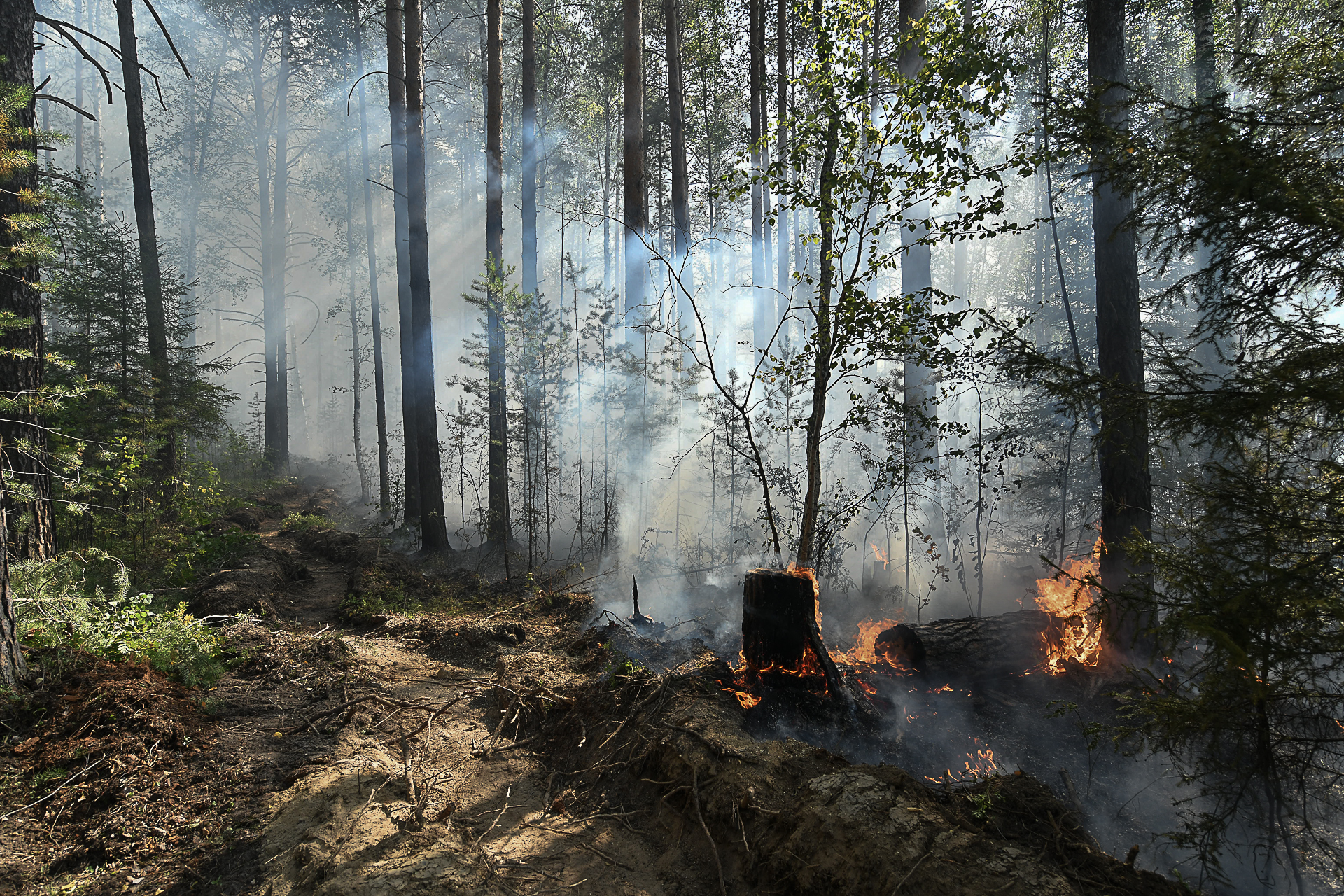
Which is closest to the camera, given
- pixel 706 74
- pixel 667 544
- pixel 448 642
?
pixel 448 642

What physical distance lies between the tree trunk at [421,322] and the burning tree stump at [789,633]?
8745 mm

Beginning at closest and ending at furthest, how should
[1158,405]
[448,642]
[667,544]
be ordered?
[1158,405], [448,642], [667,544]

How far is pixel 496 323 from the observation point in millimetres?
11773

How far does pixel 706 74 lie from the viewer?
20.0m

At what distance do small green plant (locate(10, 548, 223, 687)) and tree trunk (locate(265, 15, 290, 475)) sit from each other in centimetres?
1991

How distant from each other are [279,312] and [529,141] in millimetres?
19863

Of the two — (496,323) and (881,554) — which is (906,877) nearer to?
(881,554)

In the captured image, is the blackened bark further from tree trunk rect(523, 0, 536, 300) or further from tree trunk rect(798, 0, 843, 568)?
tree trunk rect(798, 0, 843, 568)

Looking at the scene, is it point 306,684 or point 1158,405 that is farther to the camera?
point 306,684

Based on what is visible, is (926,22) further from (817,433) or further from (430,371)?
(430,371)

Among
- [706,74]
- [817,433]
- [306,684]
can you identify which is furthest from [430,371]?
[706,74]

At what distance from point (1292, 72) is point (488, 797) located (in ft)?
22.8

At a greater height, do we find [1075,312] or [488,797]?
[1075,312]

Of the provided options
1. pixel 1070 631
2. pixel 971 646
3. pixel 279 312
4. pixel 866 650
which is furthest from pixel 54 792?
pixel 279 312
